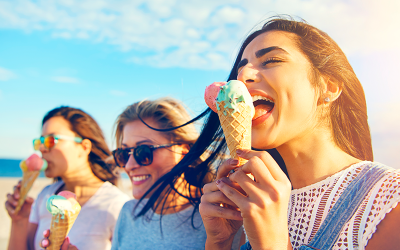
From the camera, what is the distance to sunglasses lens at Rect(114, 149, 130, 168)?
3.90 meters

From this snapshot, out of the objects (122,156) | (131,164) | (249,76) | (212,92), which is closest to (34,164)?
(122,156)

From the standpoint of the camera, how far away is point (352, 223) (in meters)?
1.68

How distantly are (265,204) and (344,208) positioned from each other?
→ 0.71 metres

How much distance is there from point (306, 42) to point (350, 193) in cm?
128

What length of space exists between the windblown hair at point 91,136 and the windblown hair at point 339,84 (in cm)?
420

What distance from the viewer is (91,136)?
539 cm

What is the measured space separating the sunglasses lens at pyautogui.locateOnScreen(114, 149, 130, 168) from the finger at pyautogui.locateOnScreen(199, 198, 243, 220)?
2.31m

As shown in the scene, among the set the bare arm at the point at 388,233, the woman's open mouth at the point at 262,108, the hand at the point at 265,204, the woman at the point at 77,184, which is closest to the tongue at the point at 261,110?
the woman's open mouth at the point at 262,108

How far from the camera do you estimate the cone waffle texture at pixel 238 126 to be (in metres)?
1.82

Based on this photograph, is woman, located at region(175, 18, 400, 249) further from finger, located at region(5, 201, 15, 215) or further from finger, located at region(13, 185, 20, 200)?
finger, located at region(5, 201, 15, 215)

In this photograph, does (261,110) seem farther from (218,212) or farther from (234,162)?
(218,212)

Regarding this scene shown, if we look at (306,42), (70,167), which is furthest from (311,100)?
(70,167)

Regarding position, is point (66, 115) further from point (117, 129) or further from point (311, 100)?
point (311, 100)

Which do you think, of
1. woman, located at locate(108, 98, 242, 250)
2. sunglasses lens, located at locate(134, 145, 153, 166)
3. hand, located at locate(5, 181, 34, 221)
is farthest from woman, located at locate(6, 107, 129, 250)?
sunglasses lens, located at locate(134, 145, 153, 166)
